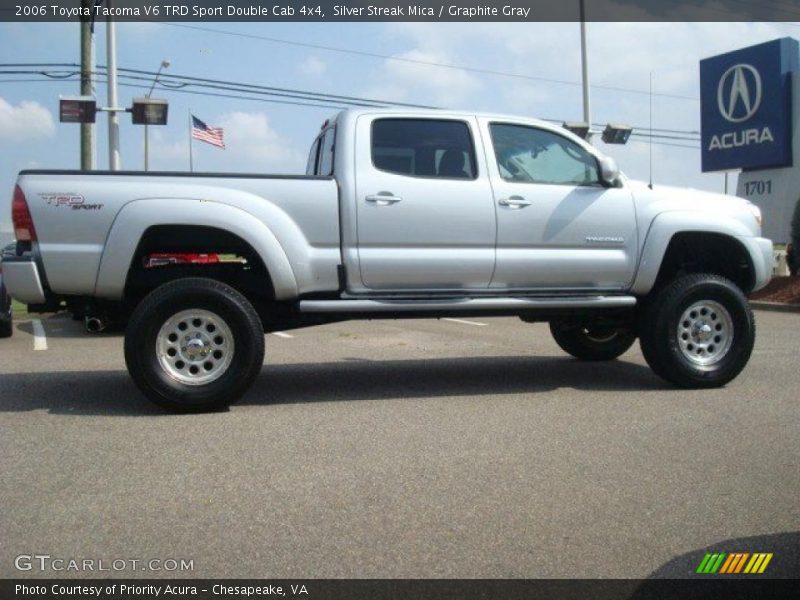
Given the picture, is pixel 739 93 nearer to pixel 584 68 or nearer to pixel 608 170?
pixel 584 68

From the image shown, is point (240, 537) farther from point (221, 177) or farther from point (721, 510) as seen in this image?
point (221, 177)

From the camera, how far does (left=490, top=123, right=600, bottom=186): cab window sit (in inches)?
272

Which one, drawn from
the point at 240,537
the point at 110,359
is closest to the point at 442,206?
the point at 240,537

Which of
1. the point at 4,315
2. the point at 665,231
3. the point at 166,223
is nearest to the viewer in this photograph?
the point at 166,223

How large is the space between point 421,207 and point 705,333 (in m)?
2.66

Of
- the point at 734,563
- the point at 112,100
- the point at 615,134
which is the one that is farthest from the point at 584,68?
the point at 734,563

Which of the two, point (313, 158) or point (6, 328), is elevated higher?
point (313, 158)

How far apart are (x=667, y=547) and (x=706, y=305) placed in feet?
12.9

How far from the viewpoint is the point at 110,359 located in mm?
9203

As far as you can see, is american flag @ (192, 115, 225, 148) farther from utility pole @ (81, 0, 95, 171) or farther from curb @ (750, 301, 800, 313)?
curb @ (750, 301, 800, 313)

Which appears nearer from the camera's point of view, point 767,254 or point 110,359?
point 767,254

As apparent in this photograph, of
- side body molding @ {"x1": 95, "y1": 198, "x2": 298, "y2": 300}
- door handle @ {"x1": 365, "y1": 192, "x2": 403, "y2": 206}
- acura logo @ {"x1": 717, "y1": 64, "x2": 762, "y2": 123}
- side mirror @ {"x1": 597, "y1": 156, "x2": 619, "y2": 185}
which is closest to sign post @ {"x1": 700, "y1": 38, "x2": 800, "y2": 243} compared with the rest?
acura logo @ {"x1": 717, "y1": 64, "x2": 762, "y2": 123}

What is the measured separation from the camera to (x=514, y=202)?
668 centimetres

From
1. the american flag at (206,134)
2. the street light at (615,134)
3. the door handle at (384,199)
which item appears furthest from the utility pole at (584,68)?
the door handle at (384,199)
